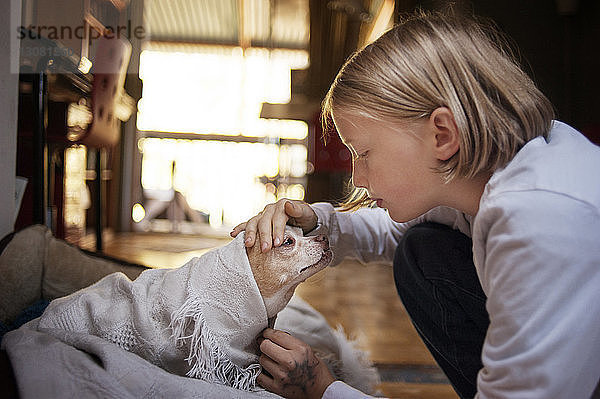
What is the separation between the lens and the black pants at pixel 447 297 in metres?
0.76

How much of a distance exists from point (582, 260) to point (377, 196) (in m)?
0.24

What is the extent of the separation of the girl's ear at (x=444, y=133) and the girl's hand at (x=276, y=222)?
238 mm

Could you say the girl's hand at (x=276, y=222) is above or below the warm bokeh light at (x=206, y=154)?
below

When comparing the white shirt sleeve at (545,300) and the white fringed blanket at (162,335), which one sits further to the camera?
the white fringed blanket at (162,335)

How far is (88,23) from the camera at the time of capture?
2.94ft

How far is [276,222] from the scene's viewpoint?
28.1 inches

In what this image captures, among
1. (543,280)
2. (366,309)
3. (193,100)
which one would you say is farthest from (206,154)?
(366,309)

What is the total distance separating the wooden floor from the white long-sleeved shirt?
440 mm

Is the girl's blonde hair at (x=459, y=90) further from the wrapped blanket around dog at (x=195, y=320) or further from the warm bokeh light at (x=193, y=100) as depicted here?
the warm bokeh light at (x=193, y=100)

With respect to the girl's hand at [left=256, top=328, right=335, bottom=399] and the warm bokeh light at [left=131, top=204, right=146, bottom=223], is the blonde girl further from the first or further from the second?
the warm bokeh light at [left=131, top=204, right=146, bottom=223]

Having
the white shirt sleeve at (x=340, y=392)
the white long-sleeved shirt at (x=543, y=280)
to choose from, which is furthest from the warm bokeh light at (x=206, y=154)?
the white long-sleeved shirt at (x=543, y=280)

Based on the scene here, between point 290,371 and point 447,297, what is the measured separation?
0.86ft

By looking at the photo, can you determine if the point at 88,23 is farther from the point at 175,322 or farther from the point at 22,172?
the point at 175,322

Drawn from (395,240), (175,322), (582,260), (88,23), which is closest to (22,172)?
(88,23)
